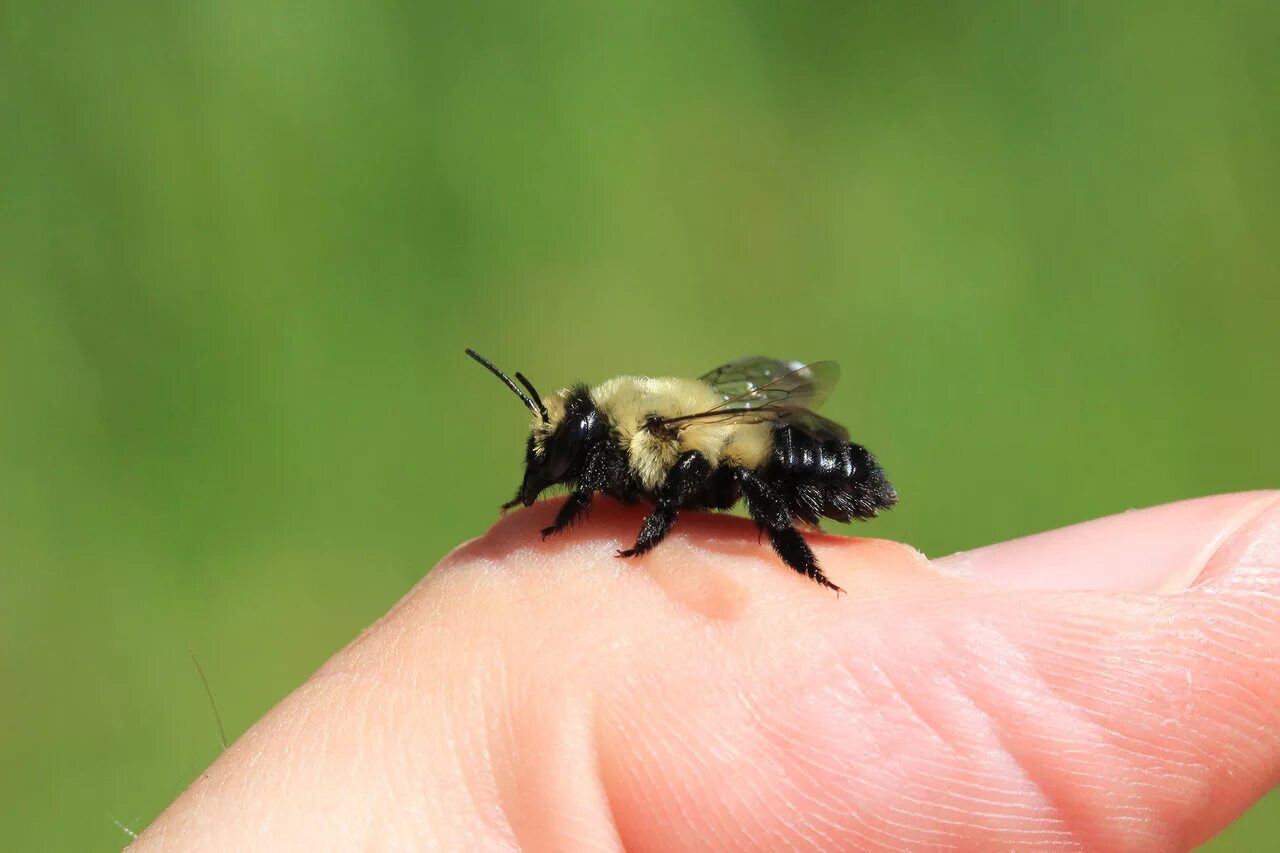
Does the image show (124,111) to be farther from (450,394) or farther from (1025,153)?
(1025,153)

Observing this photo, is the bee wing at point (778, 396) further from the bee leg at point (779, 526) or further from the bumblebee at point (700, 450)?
the bee leg at point (779, 526)

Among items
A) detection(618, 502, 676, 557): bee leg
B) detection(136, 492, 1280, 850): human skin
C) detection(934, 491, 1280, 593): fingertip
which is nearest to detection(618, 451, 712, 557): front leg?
detection(618, 502, 676, 557): bee leg

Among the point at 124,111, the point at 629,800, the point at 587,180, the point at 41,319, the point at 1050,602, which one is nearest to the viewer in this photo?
the point at 629,800

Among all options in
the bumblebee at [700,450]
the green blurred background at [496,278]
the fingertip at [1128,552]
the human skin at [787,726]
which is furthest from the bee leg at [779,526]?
the green blurred background at [496,278]

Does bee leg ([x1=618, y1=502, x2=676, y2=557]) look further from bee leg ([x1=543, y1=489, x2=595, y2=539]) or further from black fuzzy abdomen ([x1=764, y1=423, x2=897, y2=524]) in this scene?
black fuzzy abdomen ([x1=764, y1=423, x2=897, y2=524])

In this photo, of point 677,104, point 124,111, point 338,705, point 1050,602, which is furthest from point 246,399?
point 1050,602

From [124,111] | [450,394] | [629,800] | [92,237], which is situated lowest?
[629,800]

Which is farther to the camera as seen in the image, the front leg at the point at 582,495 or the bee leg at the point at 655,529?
the front leg at the point at 582,495
